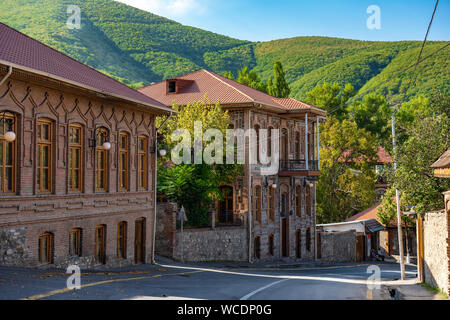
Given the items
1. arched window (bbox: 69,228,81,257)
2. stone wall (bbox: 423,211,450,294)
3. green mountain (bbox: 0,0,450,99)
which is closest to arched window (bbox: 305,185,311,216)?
stone wall (bbox: 423,211,450,294)

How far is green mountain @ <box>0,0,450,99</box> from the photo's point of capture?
101 metres

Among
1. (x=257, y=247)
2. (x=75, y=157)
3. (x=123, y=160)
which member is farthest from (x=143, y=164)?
(x=257, y=247)

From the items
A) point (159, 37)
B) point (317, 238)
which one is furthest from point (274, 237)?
point (159, 37)

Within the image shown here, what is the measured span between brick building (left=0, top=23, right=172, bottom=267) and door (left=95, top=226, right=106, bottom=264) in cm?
4

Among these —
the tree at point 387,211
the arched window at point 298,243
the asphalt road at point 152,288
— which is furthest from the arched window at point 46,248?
the arched window at point 298,243

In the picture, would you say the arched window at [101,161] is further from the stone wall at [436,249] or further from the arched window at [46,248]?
the stone wall at [436,249]

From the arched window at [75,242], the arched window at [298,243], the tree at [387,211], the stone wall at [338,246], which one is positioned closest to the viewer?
the arched window at [75,242]

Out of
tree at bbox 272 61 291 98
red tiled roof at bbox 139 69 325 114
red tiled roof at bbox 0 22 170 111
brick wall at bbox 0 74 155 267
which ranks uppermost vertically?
tree at bbox 272 61 291 98

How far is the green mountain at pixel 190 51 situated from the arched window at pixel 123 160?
73.3 metres

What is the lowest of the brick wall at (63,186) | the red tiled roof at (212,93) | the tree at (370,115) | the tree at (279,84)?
the brick wall at (63,186)

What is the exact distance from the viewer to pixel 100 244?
2198 cm

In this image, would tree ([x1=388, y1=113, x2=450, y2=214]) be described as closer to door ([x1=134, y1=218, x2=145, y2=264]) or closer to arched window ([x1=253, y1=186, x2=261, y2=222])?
door ([x1=134, y1=218, x2=145, y2=264])

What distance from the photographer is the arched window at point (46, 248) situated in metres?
18.3
